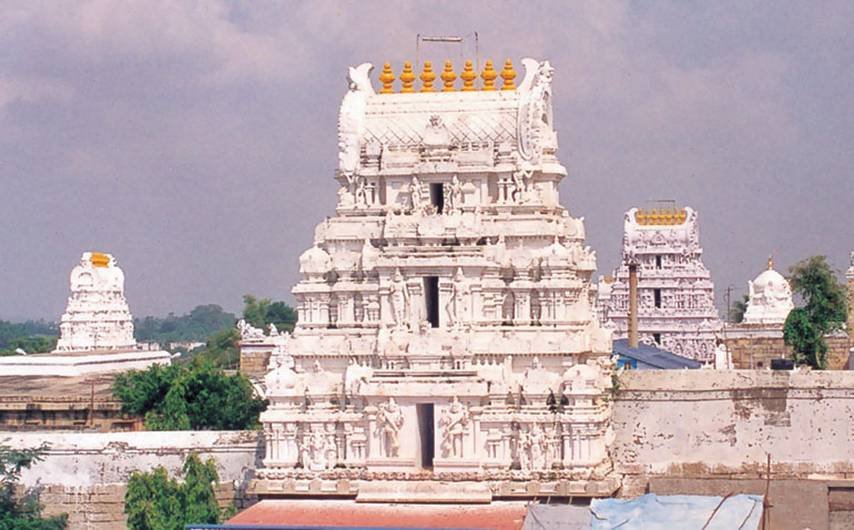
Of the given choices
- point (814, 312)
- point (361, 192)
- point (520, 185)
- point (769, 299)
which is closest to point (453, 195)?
point (520, 185)

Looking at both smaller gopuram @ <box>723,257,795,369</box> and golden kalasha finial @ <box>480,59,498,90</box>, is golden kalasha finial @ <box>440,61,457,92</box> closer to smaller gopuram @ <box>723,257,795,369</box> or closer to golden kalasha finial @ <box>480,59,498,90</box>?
golden kalasha finial @ <box>480,59,498,90</box>

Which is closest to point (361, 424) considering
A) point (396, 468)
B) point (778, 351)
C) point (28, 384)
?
point (396, 468)

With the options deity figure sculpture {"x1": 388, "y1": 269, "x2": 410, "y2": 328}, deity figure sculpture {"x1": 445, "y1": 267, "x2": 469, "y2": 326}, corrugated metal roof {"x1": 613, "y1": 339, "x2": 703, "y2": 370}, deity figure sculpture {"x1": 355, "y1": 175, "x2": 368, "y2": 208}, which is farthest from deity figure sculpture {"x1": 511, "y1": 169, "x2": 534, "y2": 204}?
corrugated metal roof {"x1": 613, "y1": 339, "x2": 703, "y2": 370}

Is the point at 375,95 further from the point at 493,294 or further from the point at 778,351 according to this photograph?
the point at 778,351

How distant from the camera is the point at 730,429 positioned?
37.5 m

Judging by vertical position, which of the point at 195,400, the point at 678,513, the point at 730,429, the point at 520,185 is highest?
the point at 520,185

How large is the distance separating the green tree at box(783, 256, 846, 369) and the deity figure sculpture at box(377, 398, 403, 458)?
2394 centimetres

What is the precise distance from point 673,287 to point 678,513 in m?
37.7

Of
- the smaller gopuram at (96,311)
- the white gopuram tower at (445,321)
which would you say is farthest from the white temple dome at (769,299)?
the white gopuram tower at (445,321)

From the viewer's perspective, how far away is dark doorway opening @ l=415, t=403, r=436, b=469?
3506 centimetres

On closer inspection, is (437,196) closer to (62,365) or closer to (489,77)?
(489,77)

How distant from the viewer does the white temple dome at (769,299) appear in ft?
242

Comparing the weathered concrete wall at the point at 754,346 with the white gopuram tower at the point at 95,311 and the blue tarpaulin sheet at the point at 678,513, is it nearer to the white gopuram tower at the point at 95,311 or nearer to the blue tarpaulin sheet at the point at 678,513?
the white gopuram tower at the point at 95,311

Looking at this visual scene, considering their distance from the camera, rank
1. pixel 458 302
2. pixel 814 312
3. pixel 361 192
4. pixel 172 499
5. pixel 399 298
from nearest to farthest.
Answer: pixel 458 302 < pixel 399 298 < pixel 361 192 < pixel 172 499 < pixel 814 312
